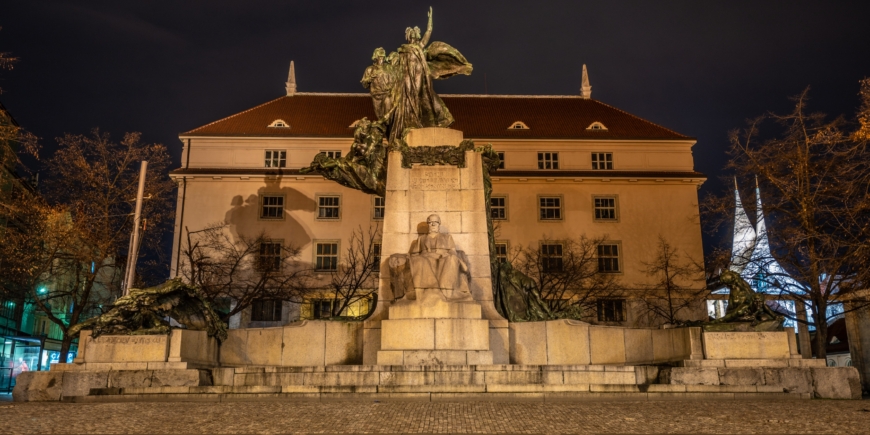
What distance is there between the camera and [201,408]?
9.66 meters

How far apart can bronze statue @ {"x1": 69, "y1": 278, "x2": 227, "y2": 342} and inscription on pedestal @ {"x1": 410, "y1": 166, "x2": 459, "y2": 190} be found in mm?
4825

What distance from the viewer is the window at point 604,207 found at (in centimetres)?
4472

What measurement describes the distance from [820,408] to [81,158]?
79.0 ft

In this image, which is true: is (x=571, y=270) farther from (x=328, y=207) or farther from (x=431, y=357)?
(x=431, y=357)

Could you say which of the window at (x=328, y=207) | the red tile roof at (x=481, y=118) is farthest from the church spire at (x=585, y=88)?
the window at (x=328, y=207)

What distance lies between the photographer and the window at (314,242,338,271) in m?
42.8

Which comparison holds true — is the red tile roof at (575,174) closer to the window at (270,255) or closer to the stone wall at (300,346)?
the window at (270,255)

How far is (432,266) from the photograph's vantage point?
13.4 m

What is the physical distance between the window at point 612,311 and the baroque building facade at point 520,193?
2.2 inches

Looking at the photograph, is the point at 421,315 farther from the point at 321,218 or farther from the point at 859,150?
the point at 321,218

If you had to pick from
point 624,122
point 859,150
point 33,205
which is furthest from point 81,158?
point 624,122

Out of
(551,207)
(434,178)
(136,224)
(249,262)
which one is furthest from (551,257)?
(434,178)

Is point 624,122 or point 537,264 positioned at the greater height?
point 624,122

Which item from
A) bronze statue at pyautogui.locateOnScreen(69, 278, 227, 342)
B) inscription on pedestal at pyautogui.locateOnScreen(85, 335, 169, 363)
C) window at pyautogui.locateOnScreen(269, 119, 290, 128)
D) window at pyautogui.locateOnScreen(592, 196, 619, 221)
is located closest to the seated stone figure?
bronze statue at pyautogui.locateOnScreen(69, 278, 227, 342)
